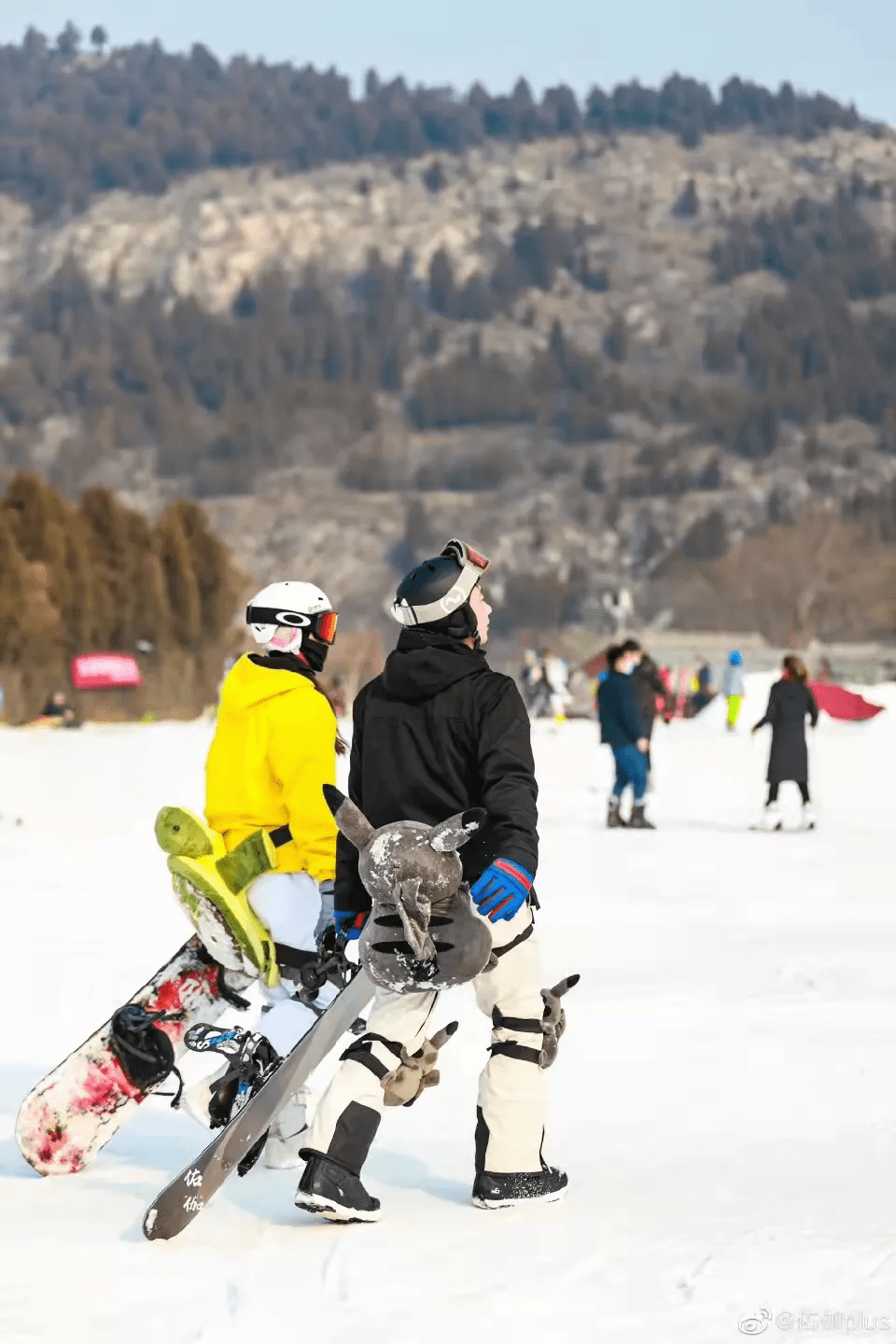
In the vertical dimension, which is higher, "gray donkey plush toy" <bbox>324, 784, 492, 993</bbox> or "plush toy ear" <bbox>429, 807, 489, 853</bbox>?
"plush toy ear" <bbox>429, 807, 489, 853</bbox>

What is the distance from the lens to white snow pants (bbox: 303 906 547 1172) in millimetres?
4859

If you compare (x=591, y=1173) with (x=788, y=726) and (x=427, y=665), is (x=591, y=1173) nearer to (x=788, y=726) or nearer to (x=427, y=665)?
(x=427, y=665)

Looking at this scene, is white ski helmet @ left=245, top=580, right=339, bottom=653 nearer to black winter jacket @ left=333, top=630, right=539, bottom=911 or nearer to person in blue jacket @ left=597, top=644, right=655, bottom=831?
black winter jacket @ left=333, top=630, right=539, bottom=911

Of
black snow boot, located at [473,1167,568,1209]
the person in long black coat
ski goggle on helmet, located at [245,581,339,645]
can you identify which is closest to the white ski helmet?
ski goggle on helmet, located at [245,581,339,645]

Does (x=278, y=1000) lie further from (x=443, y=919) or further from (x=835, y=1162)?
(x=835, y=1162)

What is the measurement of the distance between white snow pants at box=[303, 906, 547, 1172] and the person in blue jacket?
41.8 ft

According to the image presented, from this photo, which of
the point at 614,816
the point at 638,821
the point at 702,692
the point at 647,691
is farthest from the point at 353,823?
the point at 702,692

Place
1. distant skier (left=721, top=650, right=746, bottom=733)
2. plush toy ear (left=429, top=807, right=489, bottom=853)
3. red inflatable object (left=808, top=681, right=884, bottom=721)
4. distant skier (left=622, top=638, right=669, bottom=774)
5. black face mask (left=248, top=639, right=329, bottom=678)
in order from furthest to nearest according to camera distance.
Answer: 1. red inflatable object (left=808, top=681, right=884, bottom=721)
2. distant skier (left=721, top=650, right=746, bottom=733)
3. distant skier (left=622, top=638, right=669, bottom=774)
4. black face mask (left=248, top=639, right=329, bottom=678)
5. plush toy ear (left=429, top=807, right=489, bottom=853)

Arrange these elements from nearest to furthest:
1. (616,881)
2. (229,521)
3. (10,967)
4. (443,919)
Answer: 1. (443,919)
2. (10,967)
3. (616,881)
4. (229,521)

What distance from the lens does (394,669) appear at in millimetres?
4984

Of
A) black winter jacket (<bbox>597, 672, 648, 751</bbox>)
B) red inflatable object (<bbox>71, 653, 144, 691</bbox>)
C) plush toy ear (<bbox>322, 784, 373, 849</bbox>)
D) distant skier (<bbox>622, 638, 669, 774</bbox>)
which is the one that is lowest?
red inflatable object (<bbox>71, 653, 144, 691</bbox>)

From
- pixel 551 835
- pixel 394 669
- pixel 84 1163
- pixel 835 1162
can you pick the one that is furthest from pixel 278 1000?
pixel 551 835

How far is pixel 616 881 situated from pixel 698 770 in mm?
13120

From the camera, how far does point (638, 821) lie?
18.3m
